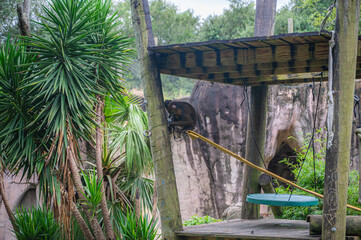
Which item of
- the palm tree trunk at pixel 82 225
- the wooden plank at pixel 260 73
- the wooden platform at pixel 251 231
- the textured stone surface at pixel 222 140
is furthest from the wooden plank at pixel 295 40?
the textured stone surface at pixel 222 140

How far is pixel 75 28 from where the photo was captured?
6.51m

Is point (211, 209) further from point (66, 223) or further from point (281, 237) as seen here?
point (281, 237)

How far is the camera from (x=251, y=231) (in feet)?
15.3

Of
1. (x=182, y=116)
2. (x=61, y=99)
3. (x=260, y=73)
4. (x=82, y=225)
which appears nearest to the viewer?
(x=260, y=73)

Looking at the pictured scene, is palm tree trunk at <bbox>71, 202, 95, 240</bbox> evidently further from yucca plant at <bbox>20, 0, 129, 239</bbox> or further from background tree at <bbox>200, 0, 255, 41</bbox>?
background tree at <bbox>200, 0, 255, 41</bbox>

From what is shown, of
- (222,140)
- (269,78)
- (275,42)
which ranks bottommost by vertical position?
(222,140)

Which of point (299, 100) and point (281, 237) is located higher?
point (299, 100)

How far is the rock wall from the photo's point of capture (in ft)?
38.2

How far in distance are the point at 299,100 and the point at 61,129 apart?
7507 mm

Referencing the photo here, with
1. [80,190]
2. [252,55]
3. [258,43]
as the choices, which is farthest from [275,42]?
[80,190]

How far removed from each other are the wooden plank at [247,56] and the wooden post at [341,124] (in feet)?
1.43

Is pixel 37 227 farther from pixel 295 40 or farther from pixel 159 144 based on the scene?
pixel 295 40

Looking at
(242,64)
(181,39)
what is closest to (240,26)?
(181,39)

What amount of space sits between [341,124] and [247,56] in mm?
1249
